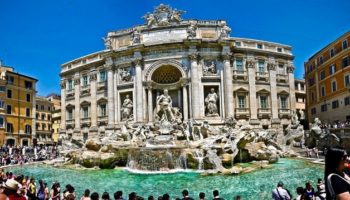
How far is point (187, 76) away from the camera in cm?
3822

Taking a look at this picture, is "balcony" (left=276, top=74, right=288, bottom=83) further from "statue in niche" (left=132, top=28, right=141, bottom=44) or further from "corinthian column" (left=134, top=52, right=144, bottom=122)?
"statue in niche" (left=132, top=28, right=141, bottom=44)

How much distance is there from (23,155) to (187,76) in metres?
20.0

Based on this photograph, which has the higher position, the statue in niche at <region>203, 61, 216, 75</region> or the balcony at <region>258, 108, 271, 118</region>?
the statue in niche at <region>203, 61, 216, 75</region>

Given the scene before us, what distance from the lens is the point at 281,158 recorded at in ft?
96.5

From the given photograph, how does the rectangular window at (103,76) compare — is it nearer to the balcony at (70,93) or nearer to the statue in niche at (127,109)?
the statue in niche at (127,109)

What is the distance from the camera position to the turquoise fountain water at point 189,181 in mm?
16219

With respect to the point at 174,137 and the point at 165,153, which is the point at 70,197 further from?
the point at 174,137

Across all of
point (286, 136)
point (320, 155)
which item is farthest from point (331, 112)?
point (320, 155)

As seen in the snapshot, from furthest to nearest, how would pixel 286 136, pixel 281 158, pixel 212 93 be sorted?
1. pixel 212 93
2. pixel 286 136
3. pixel 281 158

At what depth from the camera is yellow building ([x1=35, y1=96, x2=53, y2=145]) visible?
214ft

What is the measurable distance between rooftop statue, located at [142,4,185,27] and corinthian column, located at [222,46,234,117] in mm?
6925

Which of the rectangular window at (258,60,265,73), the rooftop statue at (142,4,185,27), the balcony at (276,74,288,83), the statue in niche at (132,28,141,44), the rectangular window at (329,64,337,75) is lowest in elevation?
the balcony at (276,74,288,83)

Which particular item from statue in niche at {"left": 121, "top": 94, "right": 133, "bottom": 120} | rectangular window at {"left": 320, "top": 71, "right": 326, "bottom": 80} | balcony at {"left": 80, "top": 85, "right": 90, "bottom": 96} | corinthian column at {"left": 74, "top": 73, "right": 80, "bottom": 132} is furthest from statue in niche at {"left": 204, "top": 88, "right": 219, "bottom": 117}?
corinthian column at {"left": 74, "top": 73, "right": 80, "bottom": 132}

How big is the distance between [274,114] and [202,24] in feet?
46.0
